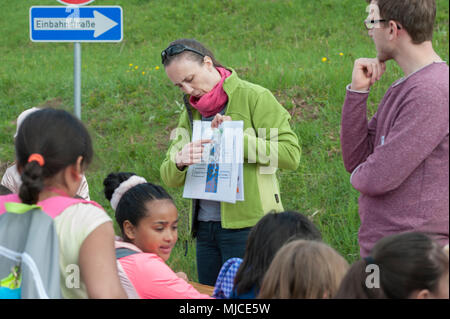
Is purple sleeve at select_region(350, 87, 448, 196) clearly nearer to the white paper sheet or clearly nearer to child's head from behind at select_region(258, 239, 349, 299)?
child's head from behind at select_region(258, 239, 349, 299)

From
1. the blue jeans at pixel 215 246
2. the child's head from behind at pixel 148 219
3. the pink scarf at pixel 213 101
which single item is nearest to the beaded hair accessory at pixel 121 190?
the child's head from behind at pixel 148 219

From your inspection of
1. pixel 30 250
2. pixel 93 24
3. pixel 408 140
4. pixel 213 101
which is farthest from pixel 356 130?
pixel 93 24

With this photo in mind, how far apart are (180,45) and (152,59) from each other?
6775 millimetres

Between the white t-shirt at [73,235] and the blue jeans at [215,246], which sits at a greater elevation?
the white t-shirt at [73,235]

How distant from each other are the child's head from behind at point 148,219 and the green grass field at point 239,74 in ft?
2.42

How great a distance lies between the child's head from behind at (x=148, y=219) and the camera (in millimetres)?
3098

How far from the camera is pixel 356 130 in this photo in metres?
2.55

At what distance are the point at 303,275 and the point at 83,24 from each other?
2.76 metres

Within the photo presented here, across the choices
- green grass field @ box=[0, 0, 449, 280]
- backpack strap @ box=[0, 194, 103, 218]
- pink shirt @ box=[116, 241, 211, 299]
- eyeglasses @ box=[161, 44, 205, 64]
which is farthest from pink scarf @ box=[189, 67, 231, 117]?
backpack strap @ box=[0, 194, 103, 218]

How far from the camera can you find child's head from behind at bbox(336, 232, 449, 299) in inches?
74.5

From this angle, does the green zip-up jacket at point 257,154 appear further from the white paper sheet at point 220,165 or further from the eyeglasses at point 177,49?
the eyeglasses at point 177,49
